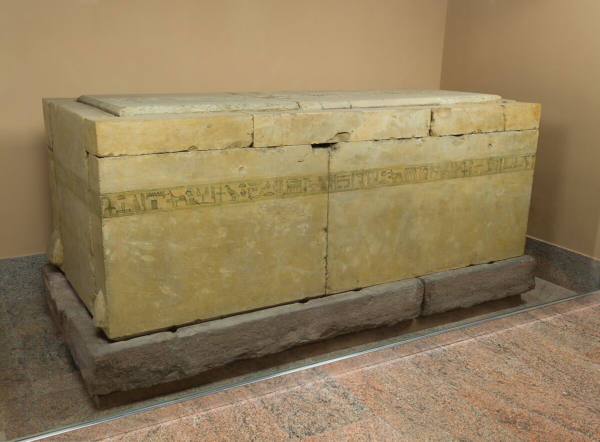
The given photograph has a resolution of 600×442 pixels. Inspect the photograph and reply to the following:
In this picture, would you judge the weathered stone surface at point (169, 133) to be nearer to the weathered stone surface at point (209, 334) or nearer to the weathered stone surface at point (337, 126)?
the weathered stone surface at point (337, 126)

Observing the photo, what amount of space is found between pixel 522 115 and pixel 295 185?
1449 millimetres

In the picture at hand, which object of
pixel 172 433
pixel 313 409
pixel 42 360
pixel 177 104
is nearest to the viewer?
pixel 172 433

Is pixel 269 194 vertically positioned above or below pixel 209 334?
above

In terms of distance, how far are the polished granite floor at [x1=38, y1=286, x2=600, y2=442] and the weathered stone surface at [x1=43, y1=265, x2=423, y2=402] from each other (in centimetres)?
24

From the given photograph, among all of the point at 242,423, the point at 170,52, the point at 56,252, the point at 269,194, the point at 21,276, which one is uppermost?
the point at 170,52

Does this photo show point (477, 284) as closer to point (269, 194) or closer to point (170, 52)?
point (269, 194)

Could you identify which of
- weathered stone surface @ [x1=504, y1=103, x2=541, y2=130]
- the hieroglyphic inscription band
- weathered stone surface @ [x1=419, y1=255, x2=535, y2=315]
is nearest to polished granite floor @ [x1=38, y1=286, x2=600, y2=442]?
weathered stone surface @ [x1=419, y1=255, x2=535, y2=315]

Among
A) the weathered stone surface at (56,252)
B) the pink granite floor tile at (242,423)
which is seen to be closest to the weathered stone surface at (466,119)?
the pink granite floor tile at (242,423)

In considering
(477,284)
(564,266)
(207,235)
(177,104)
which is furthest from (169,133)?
(564,266)

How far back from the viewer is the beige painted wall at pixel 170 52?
10.6 ft

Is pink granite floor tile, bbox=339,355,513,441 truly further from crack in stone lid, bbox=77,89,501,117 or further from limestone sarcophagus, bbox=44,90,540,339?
crack in stone lid, bbox=77,89,501,117

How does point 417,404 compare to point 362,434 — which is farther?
point 417,404

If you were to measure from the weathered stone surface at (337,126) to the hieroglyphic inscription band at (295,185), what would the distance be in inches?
6.6

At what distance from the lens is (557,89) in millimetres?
3385
